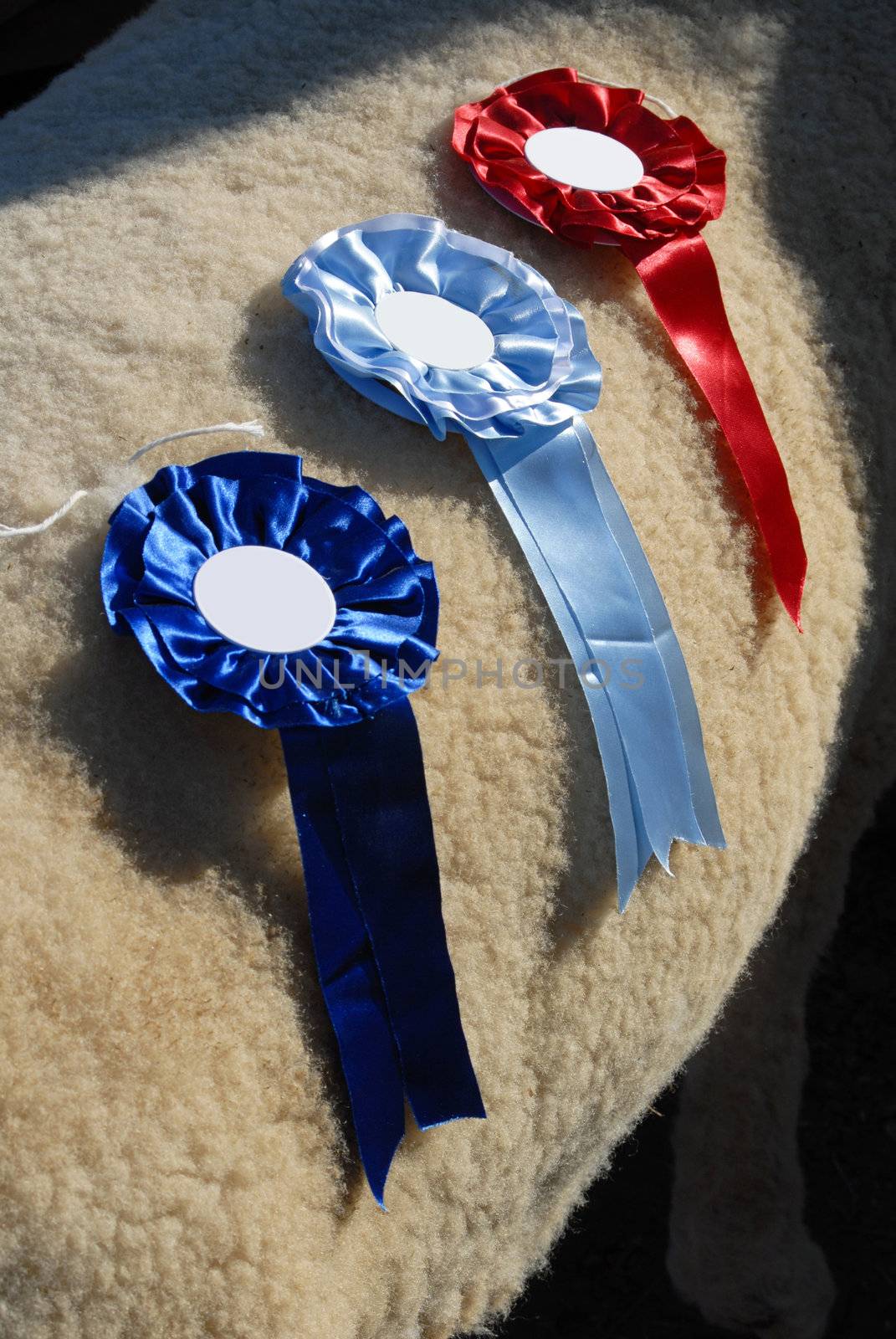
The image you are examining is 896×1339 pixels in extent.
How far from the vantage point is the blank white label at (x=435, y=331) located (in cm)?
68

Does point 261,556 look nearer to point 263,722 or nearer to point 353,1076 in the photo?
point 263,722

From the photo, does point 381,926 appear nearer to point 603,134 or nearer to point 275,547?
point 275,547

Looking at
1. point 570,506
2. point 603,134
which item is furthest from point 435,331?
point 603,134

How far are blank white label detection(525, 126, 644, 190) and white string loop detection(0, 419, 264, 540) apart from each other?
0.29 metres

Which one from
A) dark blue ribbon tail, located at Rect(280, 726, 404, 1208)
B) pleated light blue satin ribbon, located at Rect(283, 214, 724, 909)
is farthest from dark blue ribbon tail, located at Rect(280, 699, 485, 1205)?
pleated light blue satin ribbon, located at Rect(283, 214, 724, 909)

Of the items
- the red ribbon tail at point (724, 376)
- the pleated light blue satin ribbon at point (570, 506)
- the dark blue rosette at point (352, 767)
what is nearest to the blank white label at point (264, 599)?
the dark blue rosette at point (352, 767)

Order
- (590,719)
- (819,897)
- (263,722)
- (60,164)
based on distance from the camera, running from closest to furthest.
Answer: (263,722) → (590,719) → (60,164) → (819,897)

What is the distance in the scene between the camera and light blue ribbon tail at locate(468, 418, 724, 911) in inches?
25.1

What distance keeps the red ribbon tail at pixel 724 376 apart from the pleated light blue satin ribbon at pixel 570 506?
0.28ft

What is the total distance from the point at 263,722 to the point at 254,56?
0.50 metres

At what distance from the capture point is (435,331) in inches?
27.2

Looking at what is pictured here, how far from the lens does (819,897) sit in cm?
101

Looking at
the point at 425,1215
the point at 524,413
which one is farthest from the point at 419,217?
the point at 425,1215

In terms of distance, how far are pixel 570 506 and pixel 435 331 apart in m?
0.12
